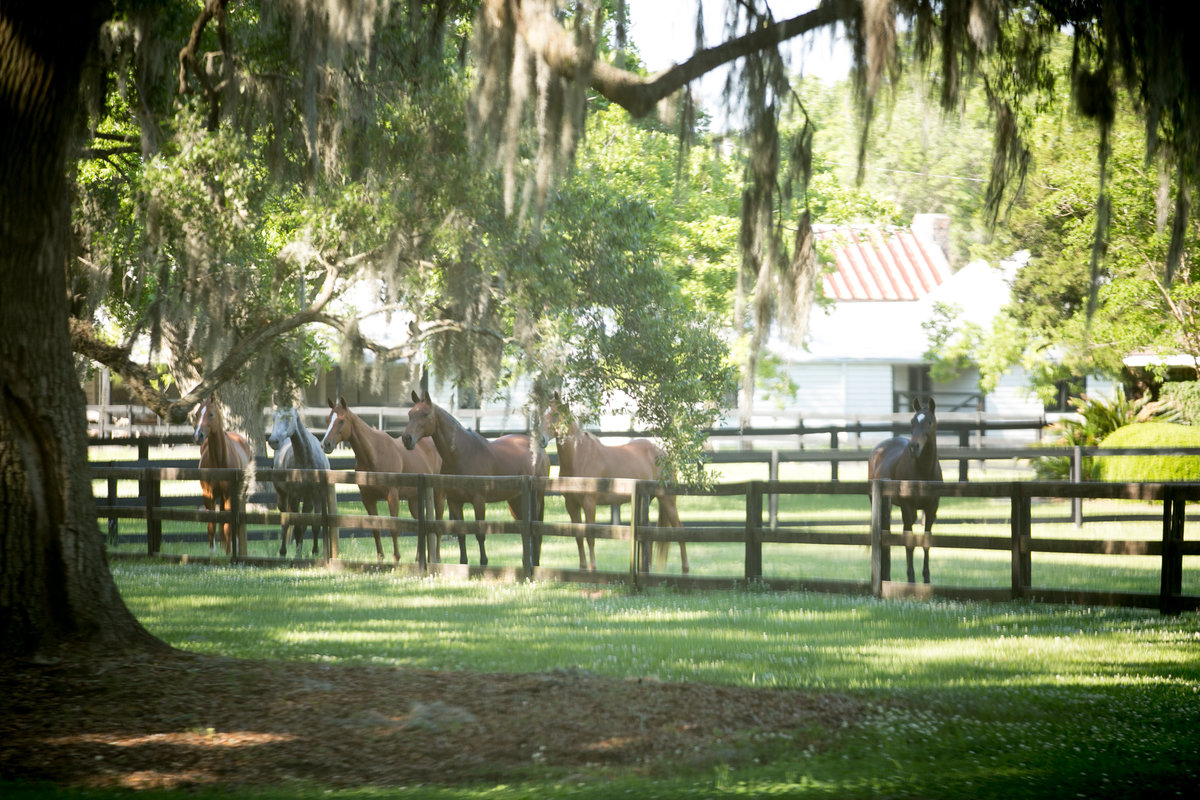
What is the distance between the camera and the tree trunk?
7.09m

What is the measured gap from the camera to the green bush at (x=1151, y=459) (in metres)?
22.8

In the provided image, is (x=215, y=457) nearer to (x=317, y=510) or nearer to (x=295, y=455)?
(x=295, y=455)

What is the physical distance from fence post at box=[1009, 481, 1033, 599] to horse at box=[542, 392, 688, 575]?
413 cm

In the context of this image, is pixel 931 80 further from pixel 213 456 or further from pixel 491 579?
pixel 213 456

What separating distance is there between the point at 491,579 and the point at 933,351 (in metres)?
23.9

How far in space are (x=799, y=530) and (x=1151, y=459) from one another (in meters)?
13.2

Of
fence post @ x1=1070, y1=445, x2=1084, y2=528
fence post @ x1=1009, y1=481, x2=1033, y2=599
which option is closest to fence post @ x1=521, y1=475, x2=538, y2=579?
fence post @ x1=1009, y1=481, x2=1033, y2=599

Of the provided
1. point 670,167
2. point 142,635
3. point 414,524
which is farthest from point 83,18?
point 670,167

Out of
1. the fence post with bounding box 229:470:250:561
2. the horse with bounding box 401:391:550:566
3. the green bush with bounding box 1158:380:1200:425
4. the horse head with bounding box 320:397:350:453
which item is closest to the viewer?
the fence post with bounding box 229:470:250:561

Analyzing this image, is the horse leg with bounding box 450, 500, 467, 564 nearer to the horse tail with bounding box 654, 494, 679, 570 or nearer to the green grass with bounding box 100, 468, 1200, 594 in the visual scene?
the green grass with bounding box 100, 468, 1200, 594

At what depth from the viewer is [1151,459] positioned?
912 inches

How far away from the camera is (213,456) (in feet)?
57.5

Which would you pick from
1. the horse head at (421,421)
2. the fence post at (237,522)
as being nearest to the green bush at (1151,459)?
the horse head at (421,421)

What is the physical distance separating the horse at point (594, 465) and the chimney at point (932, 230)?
30080mm
